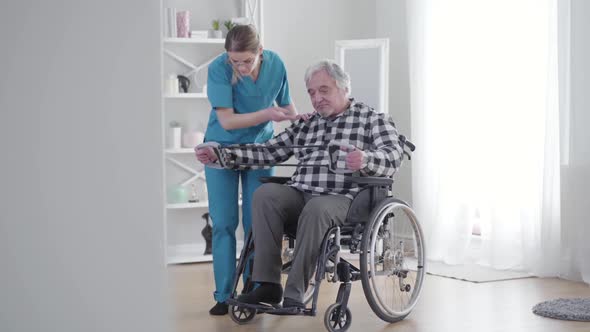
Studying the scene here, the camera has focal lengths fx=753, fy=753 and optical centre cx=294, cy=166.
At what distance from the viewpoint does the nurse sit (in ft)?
9.96

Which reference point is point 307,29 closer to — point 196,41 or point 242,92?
point 196,41

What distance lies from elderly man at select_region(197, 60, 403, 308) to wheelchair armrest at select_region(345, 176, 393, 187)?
27 millimetres

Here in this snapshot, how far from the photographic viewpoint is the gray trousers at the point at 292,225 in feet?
8.61

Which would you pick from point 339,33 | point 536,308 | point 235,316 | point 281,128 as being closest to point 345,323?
point 235,316

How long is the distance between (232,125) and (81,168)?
2572 mm

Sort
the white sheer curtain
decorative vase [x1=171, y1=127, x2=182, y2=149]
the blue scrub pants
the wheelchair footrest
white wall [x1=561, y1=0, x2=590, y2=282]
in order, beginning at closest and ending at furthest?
the wheelchair footrest < the blue scrub pants < white wall [x1=561, y1=0, x2=590, y2=282] < the white sheer curtain < decorative vase [x1=171, y1=127, x2=182, y2=149]

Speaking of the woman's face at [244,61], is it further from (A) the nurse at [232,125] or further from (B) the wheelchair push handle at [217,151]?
(B) the wheelchair push handle at [217,151]

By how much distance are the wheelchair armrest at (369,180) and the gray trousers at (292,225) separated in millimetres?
91

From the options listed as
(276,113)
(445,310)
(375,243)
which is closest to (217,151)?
(276,113)

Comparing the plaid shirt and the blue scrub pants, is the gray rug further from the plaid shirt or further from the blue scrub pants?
the blue scrub pants

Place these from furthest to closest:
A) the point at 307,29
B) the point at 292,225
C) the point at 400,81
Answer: the point at 307,29 < the point at 400,81 < the point at 292,225

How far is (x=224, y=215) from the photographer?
310 centimetres

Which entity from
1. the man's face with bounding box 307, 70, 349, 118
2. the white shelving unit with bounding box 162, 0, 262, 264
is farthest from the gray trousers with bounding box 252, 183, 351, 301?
the white shelving unit with bounding box 162, 0, 262, 264

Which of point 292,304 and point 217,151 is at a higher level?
point 217,151
